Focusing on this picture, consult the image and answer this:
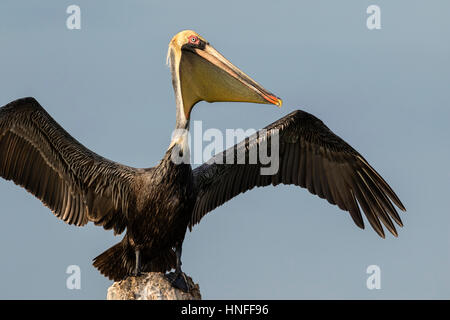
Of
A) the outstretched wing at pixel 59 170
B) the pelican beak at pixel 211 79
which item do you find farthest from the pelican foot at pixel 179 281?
the pelican beak at pixel 211 79

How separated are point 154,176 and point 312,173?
2.93m

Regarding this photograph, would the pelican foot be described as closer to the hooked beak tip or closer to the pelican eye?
the hooked beak tip

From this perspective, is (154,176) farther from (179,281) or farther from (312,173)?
(312,173)

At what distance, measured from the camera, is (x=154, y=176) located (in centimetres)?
1031

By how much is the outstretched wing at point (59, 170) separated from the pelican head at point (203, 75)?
134 cm

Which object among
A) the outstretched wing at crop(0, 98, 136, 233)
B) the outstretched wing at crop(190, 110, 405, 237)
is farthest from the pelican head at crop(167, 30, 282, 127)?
the outstretched wing at crop(0, 98, 136, 233)

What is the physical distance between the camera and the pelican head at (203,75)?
417 inches

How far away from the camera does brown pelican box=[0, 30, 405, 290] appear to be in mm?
10250

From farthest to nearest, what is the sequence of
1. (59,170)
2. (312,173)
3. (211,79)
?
(312,173) → (59,170) → (211,79)

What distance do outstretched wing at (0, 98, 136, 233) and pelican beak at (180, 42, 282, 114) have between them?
135cm

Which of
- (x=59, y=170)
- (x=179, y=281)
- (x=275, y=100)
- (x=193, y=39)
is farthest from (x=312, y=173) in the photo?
(x=59, y=170)

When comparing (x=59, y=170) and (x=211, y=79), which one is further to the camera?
(x=59, y=170)
